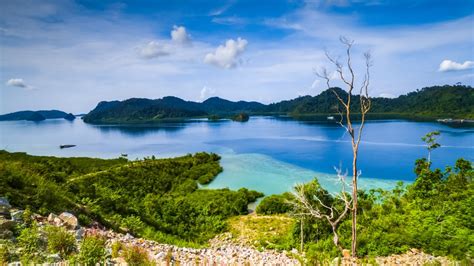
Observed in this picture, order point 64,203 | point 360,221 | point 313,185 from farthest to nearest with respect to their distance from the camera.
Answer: point 313,185 < point 360,221 < point 64,203

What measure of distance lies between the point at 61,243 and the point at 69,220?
235 centimetres

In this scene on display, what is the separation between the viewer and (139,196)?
33.5m

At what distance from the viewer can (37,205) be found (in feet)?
28.6

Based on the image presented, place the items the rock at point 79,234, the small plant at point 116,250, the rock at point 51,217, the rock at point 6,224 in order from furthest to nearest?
the rock at point 51,217
the rock at point 79,234
the small plant at point 116,250
the rock at point 6,224

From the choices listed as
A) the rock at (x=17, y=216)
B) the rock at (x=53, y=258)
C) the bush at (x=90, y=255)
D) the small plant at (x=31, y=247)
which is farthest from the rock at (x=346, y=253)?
the rock at (x=17, y=216)

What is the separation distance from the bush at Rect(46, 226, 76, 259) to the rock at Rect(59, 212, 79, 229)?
1.74 meters

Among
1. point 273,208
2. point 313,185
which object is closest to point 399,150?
point 273,208

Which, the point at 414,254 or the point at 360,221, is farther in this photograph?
the point at 360,221

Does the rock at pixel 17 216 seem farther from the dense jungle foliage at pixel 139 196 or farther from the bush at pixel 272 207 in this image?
the bush at pixel 272 207

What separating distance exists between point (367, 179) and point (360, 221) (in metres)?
28.9

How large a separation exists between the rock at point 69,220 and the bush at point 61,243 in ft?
5.71

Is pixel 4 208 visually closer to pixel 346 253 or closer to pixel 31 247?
pixel 31 247

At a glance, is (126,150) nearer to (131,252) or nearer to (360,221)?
(360,221)

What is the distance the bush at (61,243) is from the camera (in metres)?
5.95
